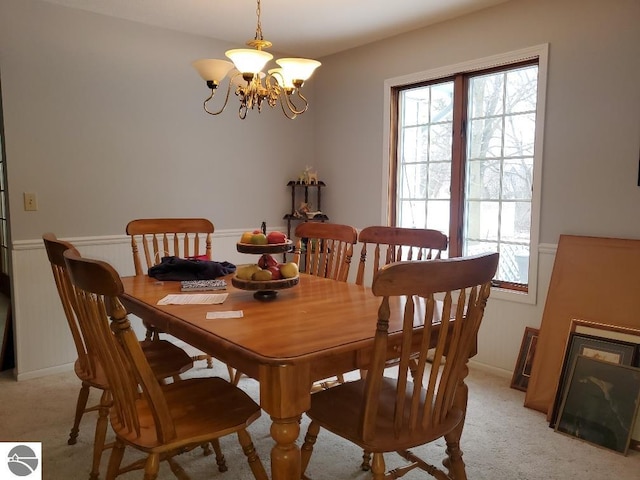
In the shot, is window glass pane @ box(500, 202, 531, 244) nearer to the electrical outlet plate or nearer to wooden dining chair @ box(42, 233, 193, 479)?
wooden dining chair @ box(42, 233, 193, 479)

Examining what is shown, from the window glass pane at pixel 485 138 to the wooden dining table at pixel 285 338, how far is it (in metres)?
1.67

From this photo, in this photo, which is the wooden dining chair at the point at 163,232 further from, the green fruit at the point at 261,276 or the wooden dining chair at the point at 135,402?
the wooden dining chair at the point at 135,402

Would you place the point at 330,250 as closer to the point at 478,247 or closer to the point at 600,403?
the point at 478,247

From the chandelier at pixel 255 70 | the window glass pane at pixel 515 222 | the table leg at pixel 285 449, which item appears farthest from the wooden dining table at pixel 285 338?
the window glass pane at pixel 515 222

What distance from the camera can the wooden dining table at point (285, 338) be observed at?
1.33m

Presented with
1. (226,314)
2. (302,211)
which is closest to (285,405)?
(226,314)

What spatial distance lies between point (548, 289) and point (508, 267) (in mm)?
366

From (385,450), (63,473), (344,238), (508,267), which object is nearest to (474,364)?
(508,267)

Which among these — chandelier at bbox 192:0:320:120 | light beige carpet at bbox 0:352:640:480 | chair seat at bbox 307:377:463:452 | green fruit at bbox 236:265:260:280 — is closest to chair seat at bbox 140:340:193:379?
light beige carpet at bbox 0:352:640:480

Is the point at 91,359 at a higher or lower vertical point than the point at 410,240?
lower

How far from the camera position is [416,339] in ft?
5.28

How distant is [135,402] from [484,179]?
263cm

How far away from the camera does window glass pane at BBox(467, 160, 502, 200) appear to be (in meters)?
3.25

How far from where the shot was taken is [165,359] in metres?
2.20
